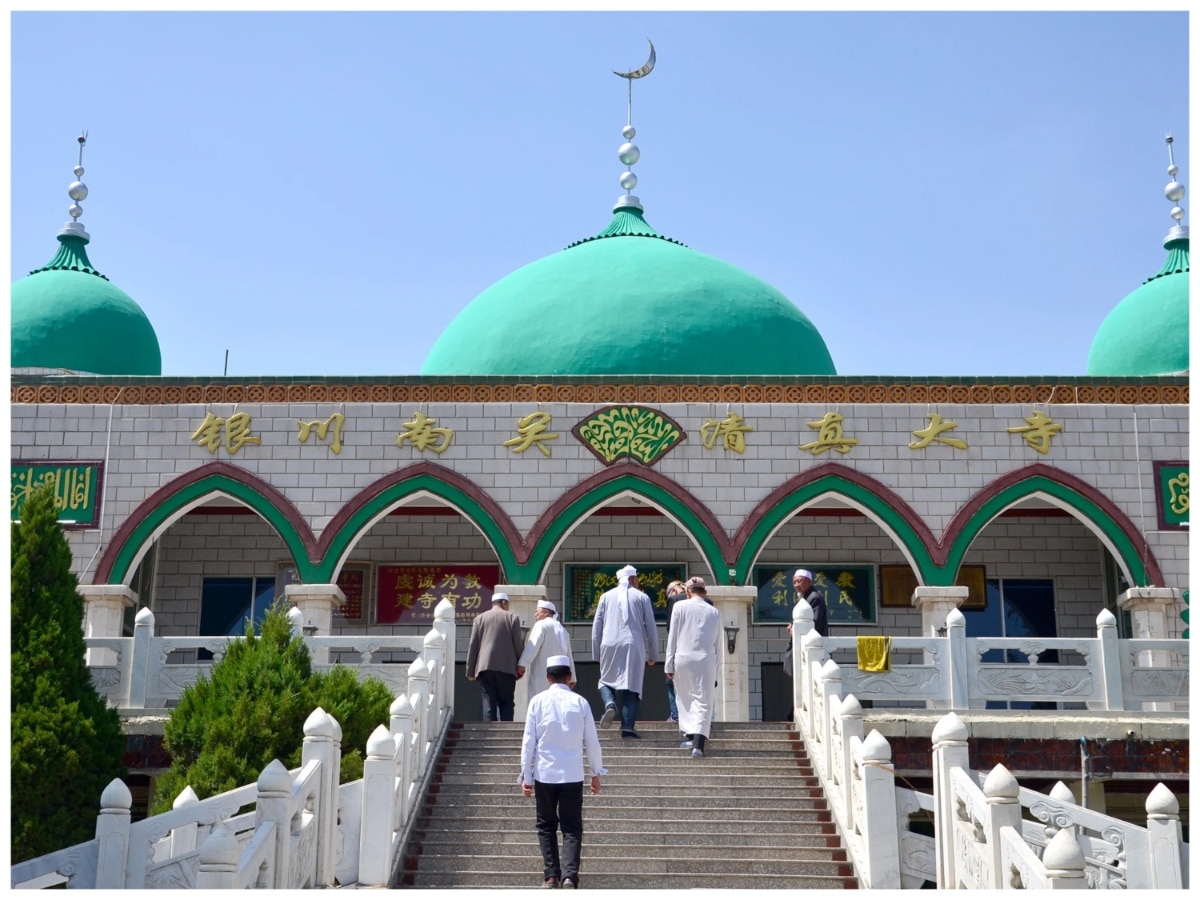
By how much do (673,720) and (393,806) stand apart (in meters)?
3.67

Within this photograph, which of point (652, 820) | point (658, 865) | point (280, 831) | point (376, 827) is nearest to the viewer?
point (280, 831)

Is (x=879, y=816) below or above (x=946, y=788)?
below

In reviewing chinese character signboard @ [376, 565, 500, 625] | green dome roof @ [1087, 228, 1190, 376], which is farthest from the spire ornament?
chinese character signboard @ [376, 565, 500, 625]

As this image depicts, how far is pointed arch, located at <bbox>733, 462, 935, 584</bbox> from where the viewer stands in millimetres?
15111

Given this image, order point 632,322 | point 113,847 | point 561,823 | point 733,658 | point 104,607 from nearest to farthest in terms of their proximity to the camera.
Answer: point 113,847 → point 561,823 → point 733,658 → point 104,607 → point 632,322

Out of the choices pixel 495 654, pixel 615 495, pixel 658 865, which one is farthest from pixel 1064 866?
pixel 615 495

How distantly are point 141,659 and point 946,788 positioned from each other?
6840mm

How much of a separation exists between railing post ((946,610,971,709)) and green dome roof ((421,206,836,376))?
5092mm

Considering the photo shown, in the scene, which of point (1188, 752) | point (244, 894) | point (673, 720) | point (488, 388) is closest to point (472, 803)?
point (673, 720)

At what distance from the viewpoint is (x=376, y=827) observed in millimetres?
8500

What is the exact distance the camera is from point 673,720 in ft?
39.2

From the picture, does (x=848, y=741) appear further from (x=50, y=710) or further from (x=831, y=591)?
(x=831, y=591)

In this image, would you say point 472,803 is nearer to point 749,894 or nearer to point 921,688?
point 749,894

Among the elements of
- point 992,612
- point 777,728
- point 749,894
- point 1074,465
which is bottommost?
point 749,894
